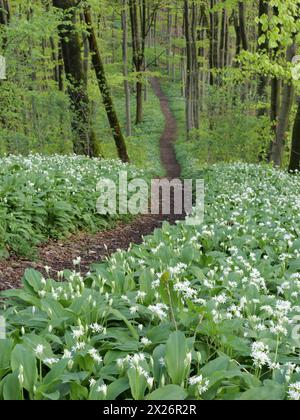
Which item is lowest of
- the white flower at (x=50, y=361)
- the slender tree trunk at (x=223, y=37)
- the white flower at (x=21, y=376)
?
the white flower at (x=50, y=361)

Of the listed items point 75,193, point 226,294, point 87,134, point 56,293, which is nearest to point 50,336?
point 56,293

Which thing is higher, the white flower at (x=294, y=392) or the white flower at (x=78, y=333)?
the white flower at (x=78, y=333)

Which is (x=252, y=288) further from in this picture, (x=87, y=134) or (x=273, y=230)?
(x=87, y=134)

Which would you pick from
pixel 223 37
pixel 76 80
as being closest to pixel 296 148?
pixel 76 80

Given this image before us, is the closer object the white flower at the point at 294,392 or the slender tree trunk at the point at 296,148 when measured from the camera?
the white flower at the point at 294,392

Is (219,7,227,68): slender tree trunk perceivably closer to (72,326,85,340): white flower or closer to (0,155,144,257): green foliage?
(0,155,144,257): green foliage

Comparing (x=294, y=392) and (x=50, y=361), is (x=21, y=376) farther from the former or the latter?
(x=294, y=392)

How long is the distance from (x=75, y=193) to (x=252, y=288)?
219 inches

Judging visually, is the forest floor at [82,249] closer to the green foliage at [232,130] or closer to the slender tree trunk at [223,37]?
the green foliage at [232,130]

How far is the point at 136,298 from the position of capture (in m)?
3.70

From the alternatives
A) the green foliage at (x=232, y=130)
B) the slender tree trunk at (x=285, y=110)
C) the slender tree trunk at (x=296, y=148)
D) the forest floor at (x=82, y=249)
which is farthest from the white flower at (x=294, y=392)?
the green foliage at (x=232, y=130)

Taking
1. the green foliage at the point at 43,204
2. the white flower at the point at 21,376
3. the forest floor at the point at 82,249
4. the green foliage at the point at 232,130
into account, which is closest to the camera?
the white flower at the point at 21,376

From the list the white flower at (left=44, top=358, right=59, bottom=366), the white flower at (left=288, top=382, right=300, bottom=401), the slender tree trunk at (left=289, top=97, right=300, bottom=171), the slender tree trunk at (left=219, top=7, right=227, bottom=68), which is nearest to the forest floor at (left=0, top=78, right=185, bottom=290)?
the white flower at (left=44, top=358, right=59, bottom=366)

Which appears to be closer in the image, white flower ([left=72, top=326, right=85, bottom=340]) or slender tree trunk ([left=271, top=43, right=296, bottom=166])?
white flower ([left=72, top=326, right=85, bottom=340])
